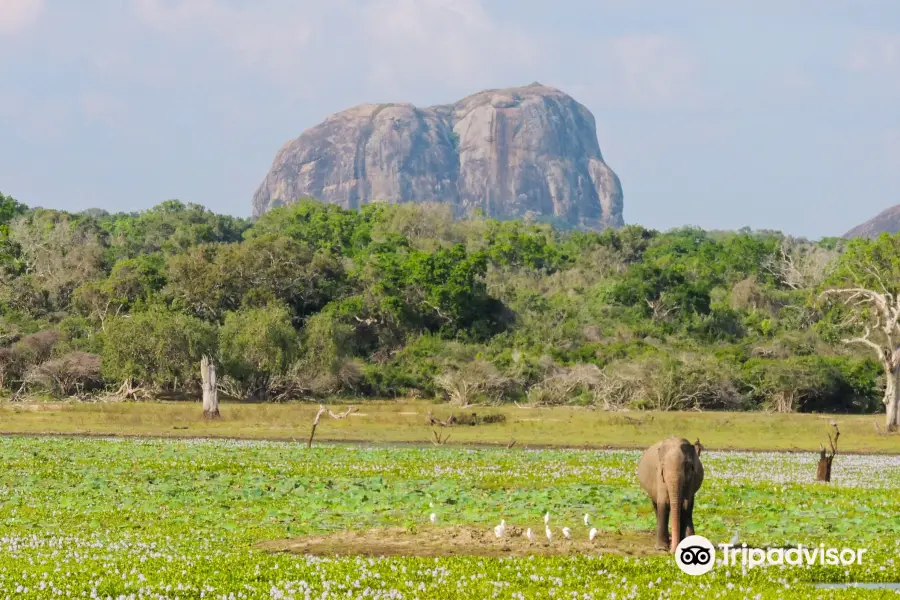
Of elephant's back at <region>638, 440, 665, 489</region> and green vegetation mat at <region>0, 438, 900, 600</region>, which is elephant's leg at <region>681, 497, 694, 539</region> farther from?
green vegetation mat at <region>0, 438, 900, 600</region>

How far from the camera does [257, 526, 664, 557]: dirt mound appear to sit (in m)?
17.1

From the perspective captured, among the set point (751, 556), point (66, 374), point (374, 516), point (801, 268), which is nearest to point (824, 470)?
point (374, 516)

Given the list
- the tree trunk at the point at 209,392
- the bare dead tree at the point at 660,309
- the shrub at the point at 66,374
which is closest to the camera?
the tree trunk at the point at 209,392

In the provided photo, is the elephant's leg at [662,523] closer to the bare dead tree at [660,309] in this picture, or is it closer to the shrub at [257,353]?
the shrub at [257,353]

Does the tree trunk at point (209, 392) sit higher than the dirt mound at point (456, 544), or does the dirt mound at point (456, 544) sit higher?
the tree trunk at point (209, 392)

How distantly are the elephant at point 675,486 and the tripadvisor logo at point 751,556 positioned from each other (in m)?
0.57

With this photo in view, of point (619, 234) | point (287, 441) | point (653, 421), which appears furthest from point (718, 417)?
point (619, 234)

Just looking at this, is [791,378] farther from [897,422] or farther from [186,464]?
[186,464]

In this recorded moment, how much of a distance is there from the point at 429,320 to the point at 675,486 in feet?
222

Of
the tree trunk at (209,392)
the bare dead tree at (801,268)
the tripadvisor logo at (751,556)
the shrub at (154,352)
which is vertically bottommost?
the tripadvisor logo at (751,556)

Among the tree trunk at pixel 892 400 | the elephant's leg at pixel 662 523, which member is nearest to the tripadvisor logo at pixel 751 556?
the elephant's leg at pixel 662 523

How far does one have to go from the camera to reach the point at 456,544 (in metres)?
17.7

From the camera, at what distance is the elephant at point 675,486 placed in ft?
56.0

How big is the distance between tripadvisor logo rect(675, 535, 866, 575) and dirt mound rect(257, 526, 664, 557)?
1.29 metres
